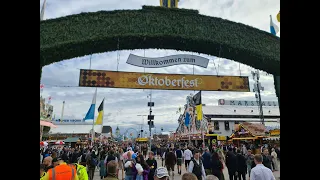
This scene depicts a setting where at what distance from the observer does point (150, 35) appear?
10617 mm

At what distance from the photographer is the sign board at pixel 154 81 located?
10.5m

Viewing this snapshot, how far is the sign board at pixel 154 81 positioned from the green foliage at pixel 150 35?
1153mm

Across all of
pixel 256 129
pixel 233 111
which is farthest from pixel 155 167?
pixel 233 111

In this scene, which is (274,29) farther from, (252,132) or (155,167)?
(252,132)

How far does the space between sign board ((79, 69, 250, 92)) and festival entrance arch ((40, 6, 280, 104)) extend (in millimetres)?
1154

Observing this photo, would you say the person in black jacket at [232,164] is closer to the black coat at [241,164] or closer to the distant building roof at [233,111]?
the black coat at [241,164]

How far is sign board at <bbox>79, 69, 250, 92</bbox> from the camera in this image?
10.5 metres

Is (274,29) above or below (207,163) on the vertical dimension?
above
